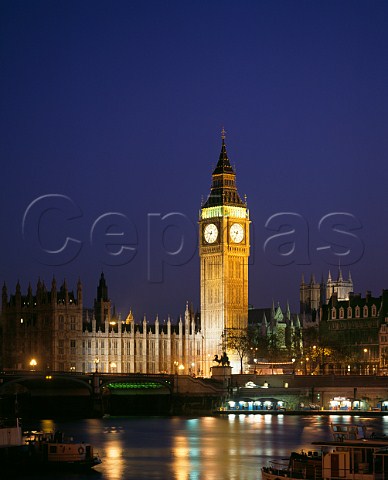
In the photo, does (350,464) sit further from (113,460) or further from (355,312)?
(355,312)

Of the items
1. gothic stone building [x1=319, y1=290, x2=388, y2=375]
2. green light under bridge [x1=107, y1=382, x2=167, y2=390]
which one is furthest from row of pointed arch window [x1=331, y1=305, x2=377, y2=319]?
green light under bridge [x1=107, y1=382, x2=167, y2=390]

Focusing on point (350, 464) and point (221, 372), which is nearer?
point (350, 464)

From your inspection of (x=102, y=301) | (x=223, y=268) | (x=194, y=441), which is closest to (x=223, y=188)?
(x=223, y=268)

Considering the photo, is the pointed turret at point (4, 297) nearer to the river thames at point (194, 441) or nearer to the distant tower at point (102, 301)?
the distant tower at point (102, 301)

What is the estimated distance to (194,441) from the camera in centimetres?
8812

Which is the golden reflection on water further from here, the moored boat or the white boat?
the white boat

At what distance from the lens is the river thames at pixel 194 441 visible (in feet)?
232

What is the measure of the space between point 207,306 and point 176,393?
1188 inches

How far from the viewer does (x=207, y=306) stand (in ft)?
510

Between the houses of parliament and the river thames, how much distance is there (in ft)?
87.0

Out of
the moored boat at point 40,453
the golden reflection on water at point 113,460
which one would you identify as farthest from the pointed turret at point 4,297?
the moored boat at point 40,453

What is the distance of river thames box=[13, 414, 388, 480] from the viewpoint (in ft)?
232

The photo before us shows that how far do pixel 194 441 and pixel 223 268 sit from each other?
216 ft

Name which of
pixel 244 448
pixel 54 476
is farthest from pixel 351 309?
pixel 54 476
